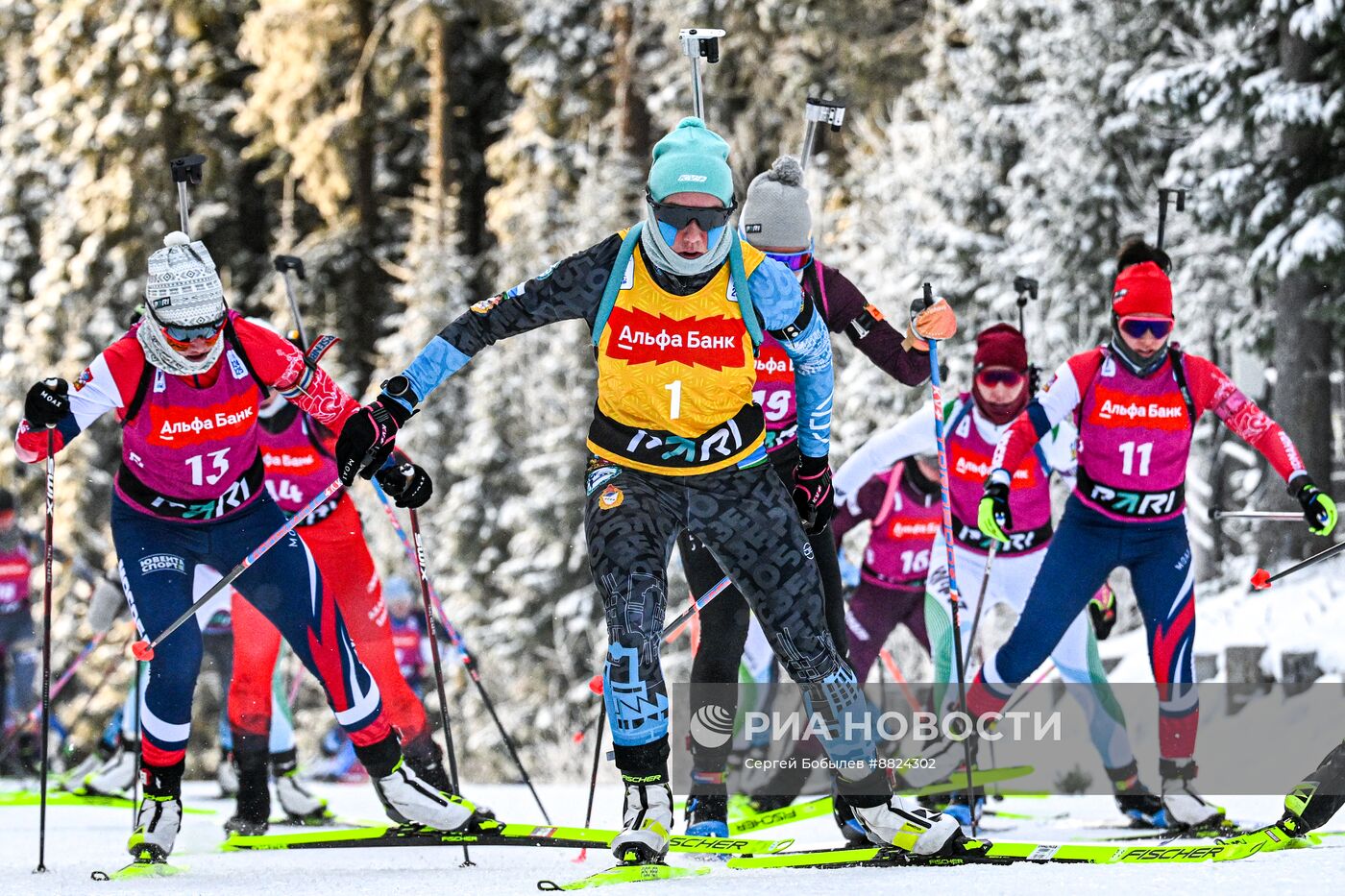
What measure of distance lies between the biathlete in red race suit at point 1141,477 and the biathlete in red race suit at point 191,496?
244 centimetres

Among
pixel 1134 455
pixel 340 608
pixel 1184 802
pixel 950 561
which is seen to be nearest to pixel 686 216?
pixel 950 561

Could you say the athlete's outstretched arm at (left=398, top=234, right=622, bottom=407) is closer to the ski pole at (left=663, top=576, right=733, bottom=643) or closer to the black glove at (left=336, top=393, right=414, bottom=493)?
the black glove at (left=336, top=393, right=414, bottom=493)

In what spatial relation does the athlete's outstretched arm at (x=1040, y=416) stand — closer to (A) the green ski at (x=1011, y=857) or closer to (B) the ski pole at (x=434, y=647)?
(A) the green ski at (x=1011, y=857)

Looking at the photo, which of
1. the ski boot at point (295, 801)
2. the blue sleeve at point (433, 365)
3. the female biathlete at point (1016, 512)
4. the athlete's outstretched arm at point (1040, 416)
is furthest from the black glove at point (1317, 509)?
the ski boot at point (295, 801)

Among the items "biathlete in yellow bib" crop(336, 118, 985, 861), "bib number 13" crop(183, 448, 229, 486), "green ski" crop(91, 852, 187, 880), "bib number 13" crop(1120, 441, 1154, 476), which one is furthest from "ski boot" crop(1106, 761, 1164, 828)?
"bib number 13" crop(183, 448, 229, 486)

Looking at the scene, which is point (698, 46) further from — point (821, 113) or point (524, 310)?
point (524, 310)

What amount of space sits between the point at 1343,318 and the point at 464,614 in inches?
624

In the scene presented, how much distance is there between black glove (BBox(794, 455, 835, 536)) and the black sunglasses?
91cm

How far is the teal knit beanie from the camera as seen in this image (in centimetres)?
493

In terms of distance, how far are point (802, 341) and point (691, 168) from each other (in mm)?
661

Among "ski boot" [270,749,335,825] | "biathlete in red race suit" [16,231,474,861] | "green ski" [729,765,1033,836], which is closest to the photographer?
"biathlete in red race suit" [16,231,474,861]

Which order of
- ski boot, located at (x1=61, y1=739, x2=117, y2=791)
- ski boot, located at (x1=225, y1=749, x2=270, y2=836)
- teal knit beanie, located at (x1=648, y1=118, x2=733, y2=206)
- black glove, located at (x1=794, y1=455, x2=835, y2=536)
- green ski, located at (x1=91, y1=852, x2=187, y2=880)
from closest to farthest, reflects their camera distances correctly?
teal knit beanie, located at (x1=648, y1=118, x2=733, y2=206), black glove, located at (x1=794, y1=455, x2=835, y2=536), green ski, located at (x1=91, y1=852, x2=187, y2=880), ski boot, located at (x1=225, y1=749, x2=270, y2=836), ski boot, located at (x1=61, y1=739, x2=117, y2=791)

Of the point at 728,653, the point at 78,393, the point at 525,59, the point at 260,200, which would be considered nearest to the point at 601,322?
the point at 728,653

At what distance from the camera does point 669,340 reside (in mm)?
4969
